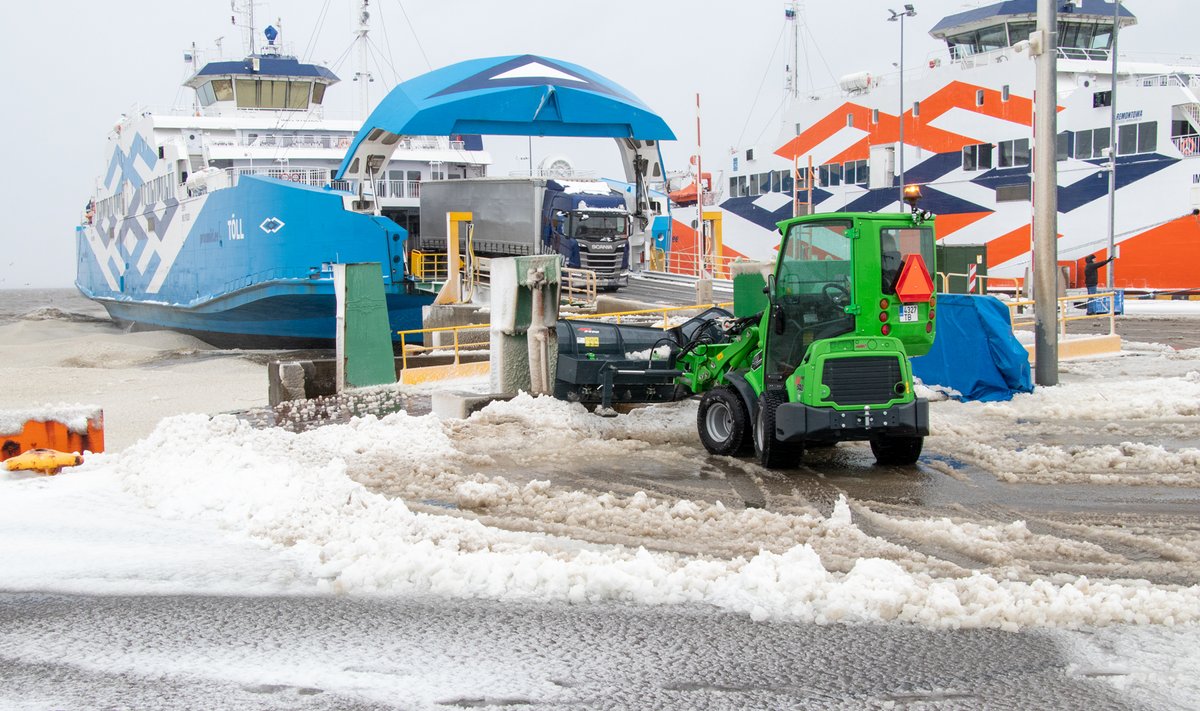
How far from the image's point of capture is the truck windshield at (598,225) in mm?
24422

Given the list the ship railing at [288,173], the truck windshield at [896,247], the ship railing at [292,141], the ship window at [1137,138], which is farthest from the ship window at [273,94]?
the truck windshield at [896,247]

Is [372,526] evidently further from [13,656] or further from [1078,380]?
[1078,380]

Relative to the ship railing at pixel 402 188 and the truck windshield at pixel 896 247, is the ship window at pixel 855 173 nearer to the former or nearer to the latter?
the ship railing at pixel 402 188

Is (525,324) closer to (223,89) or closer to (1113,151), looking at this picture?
(1113,151)

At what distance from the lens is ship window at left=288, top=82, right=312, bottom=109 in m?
39.0

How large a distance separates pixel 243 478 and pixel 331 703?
375 cm

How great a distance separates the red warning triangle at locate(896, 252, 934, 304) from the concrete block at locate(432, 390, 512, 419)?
4876mm

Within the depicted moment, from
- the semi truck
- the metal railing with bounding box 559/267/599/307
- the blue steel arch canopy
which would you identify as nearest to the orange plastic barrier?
the blue steel arch canopy

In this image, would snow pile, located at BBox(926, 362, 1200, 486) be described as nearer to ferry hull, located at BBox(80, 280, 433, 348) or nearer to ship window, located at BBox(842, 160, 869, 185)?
ferry hull, located at BBox(80, 280, 433, 348)

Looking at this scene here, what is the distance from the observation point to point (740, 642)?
4809mm

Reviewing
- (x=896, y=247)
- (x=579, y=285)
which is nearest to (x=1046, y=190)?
(x=896, y=247)

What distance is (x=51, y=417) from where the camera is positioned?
894 centimetres

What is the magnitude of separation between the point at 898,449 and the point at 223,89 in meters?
34.4

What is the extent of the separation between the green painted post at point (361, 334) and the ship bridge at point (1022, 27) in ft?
97.8
